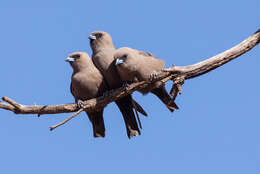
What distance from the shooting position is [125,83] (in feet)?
26.9

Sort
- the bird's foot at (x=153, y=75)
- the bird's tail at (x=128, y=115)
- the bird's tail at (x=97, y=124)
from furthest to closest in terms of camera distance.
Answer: the bird's tail at (x=97, y=124) → the bird's tail at (x=128, y=115) → the bird's foot at (x=153, y=75)

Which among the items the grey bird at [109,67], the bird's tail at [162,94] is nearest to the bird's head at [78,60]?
the grey bird at [109,67]

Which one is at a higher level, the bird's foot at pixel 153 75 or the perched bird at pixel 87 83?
the perched bird at pixel 87 83

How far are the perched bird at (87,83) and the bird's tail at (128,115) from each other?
42 centimetres

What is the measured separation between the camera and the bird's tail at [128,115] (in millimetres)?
8914

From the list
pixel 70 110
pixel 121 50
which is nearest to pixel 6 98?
pixel 70 110

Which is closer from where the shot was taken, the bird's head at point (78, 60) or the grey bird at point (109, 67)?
the grey bird at point (109, 67)

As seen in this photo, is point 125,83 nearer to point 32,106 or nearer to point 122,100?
point 122,100

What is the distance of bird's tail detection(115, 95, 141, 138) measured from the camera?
8.91 m

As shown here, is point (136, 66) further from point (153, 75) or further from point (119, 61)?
point (153, 75)

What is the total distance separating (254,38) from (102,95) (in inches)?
118

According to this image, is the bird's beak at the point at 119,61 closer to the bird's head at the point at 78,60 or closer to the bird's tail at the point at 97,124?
the bird's head at the point at 78,60

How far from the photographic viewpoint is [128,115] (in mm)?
9031

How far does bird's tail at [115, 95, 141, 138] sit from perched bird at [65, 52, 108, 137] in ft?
1.37
